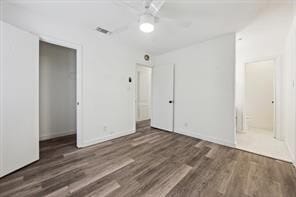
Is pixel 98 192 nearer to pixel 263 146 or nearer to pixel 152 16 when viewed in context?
pixel 152 16

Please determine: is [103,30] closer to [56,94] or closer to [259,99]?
[56,94]

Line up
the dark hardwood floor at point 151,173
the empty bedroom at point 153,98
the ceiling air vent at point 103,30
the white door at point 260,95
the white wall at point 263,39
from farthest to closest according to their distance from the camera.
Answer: the white door at point 260,95
the ceiling air vent at point 103,30
the white wall at point 263,39
the empty bedroom at point 153,98
the dark hardwood floor at point 151,173

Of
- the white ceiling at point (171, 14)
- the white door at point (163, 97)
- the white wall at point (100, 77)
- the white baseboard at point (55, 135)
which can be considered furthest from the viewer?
the white door at point (163, 97)

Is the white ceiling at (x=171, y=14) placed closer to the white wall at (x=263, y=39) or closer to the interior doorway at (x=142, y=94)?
the white wall at (x=263, y=39)

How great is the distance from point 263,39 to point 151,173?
4.03 m

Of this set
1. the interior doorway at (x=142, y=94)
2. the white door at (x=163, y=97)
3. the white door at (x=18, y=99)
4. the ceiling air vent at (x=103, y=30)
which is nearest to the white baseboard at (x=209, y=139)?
the white door at (x=163, y=97)

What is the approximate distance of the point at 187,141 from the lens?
127 inches

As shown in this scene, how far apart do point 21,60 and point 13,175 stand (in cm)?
169

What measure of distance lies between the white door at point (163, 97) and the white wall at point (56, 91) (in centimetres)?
258

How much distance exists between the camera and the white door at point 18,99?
1.83 meters

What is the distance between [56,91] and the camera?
A: 360cm

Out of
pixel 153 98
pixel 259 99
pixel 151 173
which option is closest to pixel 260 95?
pixel 259 99

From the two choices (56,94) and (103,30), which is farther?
(56,94)

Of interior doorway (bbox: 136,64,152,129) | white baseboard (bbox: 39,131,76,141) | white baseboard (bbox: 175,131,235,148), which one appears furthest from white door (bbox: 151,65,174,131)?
white baseboard (bbox: 39,131,76,141)
